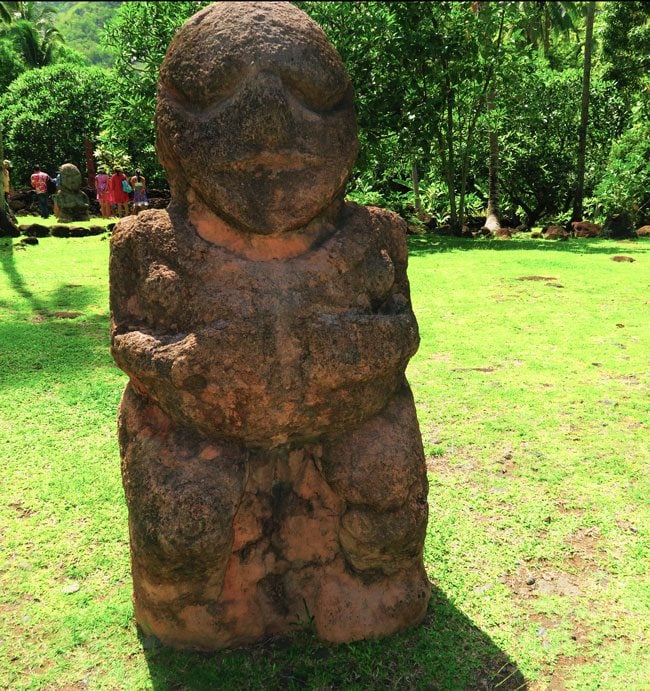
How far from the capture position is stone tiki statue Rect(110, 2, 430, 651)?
2.04m

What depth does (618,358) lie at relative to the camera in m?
5.40

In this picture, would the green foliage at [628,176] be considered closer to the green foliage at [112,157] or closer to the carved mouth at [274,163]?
the green foliage at [112,157]

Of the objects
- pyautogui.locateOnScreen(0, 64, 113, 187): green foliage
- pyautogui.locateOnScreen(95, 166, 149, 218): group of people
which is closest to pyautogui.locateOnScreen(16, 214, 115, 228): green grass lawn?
pyautogui.locateOnScreen(95, 166, 149, 218): group of people

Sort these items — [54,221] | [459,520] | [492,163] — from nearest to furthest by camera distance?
[459,520] → [492,163] → [54,221]

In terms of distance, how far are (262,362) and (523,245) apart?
10.5 m

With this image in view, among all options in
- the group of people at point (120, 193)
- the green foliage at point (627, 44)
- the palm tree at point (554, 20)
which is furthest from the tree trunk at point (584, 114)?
the group of people at point (120, 193)

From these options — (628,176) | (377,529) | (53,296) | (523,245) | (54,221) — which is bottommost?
(377,529)

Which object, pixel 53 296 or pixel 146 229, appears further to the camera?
pixel 53 296

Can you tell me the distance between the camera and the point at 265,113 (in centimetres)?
202

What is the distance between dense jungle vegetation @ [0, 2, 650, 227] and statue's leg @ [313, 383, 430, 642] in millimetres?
9915

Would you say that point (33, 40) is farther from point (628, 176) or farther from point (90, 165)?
point (628, 176)

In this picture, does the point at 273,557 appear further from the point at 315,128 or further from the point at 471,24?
the point at 471,24

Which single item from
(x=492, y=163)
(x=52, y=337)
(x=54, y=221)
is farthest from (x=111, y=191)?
(x=52, y=337)

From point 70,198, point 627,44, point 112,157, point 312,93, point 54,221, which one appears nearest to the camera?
point 312,93
